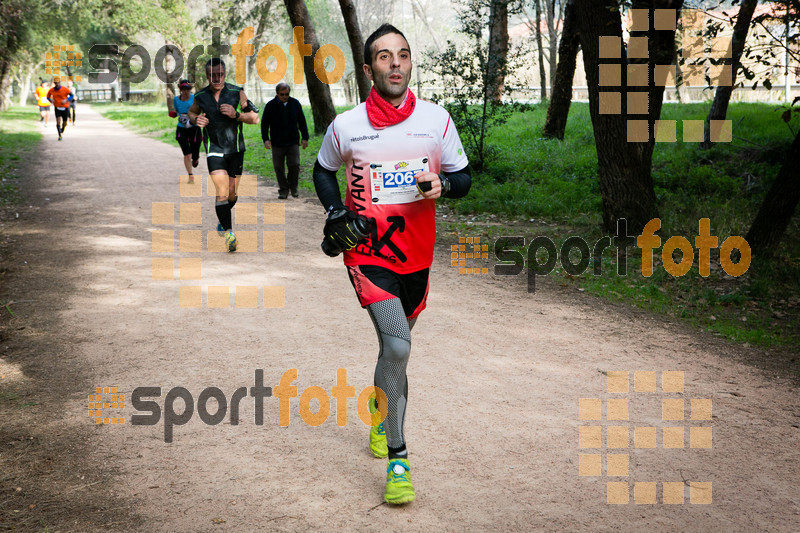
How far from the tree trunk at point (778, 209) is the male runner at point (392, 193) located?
21.3 ft

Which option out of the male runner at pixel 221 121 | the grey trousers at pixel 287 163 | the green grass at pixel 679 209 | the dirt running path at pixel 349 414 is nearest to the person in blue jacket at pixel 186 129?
the grey trousers at pixel 287 163

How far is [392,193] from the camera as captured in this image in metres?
3.90

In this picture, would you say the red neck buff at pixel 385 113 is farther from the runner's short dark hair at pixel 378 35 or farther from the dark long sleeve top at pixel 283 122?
the dark long sleeve top at pixel 283 122

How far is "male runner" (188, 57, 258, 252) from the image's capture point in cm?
919

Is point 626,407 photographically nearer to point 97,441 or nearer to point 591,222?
point 97,441

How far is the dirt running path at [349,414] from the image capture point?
3.84 metres

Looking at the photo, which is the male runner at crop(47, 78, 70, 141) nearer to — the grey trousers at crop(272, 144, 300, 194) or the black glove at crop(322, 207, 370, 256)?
the grey trousers at crop(272, 144, 300, 194)

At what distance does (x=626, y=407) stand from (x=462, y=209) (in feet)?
26.0

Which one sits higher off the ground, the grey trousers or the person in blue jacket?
the person in blue jacket

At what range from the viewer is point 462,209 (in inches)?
507

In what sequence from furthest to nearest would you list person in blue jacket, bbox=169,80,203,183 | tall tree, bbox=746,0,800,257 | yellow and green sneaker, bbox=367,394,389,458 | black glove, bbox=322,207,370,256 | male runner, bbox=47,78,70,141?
male runner, bbox=47,78,70,141 → person in blue jacket, bbox=169,80,203,183 → tall tree, bbox=746,0,800,257 → yellow and green sneaker, bbox=367,394,389,458 → black glove, bbox=322,207,370,256

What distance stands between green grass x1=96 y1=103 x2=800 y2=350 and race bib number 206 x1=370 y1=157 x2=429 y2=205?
4.68m

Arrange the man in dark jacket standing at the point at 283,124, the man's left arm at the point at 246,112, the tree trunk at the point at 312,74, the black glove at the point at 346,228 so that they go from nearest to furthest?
the black glove at the point at 346,228
the man's left arm at the point at 246,112
the man in dark jacket standing at the point at 283,124
the tree trunk at the point at 312,74

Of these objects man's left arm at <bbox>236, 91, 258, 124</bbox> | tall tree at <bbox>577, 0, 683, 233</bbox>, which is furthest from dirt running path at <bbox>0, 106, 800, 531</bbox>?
tall tree at <bbox>577, 0, 683, 233</bbox>
